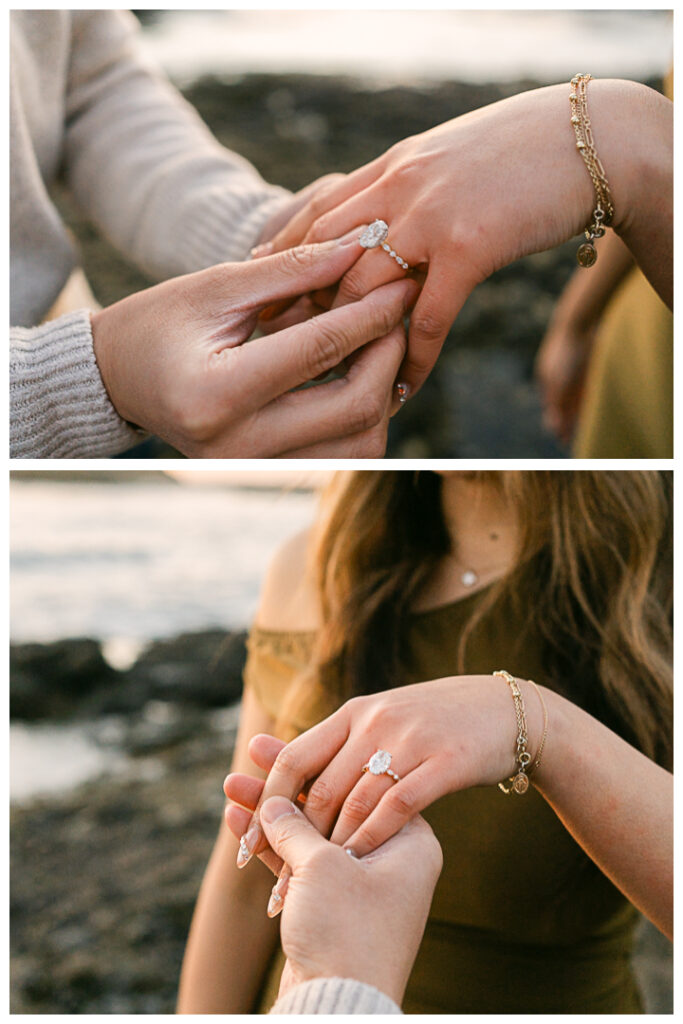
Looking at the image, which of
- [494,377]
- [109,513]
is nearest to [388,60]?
[494,377]

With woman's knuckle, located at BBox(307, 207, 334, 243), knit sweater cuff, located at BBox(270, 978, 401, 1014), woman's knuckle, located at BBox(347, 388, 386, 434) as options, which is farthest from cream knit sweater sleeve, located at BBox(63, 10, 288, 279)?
knit sweater cuff, located at BBox(270, 978, 401, 1014)

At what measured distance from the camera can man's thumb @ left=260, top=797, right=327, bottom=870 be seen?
49 centimetres

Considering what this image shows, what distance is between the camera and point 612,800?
0.61 m

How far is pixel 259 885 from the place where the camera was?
759 mm

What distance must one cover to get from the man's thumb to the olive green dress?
20cm

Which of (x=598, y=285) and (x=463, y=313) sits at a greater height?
(x=598, y=285)

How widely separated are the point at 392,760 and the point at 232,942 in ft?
1.25

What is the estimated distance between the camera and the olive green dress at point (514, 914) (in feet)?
2.31

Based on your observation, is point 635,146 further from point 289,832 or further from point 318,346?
point 289,832

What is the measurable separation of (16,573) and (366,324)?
1.48m

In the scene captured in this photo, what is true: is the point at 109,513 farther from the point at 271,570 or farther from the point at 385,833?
the point at 385,833

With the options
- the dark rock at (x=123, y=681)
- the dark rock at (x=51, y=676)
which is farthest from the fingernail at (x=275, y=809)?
Result: the dark rock at (x=51, y=676)

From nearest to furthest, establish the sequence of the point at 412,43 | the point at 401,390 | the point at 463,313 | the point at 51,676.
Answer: the point at 401,390 → the point at 412,43 → the point at 51,676 → the point at 463,313

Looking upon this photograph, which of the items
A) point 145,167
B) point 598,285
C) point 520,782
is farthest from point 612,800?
point 598,285
